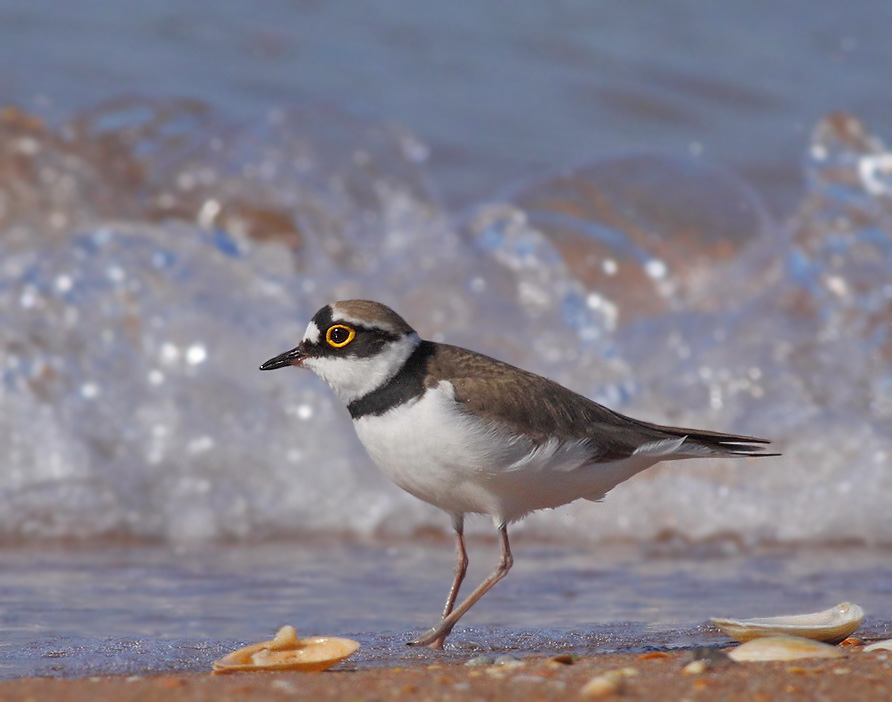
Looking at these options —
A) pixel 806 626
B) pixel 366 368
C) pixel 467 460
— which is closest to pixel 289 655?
pixel 467 460

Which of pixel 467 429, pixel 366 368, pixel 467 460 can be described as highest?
pixel 366 368

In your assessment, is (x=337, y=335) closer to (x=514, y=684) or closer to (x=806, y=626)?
(x=514, y=684)

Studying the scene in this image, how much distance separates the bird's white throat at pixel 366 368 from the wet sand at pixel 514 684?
3.51ft

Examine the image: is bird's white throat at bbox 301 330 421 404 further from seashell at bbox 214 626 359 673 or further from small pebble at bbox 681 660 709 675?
small pebble at bbox 681 660 709 675

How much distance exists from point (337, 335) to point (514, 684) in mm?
1617

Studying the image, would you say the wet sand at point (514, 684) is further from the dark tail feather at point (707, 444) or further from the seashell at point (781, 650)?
the dark tail feather at point (707, 444)

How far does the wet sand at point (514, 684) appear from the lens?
349cm

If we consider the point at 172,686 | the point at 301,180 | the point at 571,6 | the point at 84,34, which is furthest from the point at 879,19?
the point at 172,686

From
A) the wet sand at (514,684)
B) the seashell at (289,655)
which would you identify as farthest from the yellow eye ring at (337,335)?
the wet sand at (514,684)

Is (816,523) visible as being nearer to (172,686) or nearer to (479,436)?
(479,436)

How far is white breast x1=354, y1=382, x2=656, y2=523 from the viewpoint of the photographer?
4.43m

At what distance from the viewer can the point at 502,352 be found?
346 inches

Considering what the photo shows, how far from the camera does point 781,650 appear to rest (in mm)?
4051

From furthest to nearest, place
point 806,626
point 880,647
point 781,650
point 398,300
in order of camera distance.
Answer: point 398,300 < point 806,626 < point 880,647 < point 781,650
